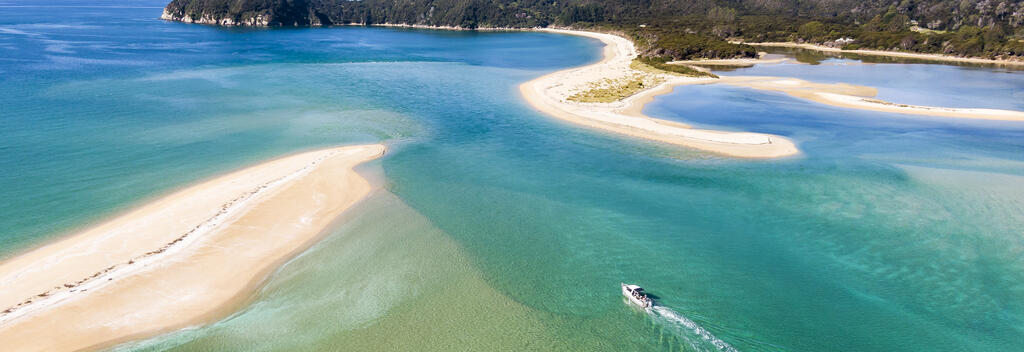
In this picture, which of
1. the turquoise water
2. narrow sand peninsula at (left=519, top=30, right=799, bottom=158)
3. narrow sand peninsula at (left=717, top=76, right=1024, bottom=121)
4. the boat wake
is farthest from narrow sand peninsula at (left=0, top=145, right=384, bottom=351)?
narrow sand peninsula at (left=717, top=76, right=1024, bottom=121)

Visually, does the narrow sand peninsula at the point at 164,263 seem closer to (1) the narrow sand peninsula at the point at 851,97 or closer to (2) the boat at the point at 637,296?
(2) the boat at the point at 637,296

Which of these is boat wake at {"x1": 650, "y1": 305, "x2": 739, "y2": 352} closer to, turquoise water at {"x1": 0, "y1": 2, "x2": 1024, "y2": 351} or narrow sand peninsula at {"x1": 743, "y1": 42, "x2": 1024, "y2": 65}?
turquoise water at {"x1": 0, "y1": 2, "x2": 1024, "y2": 351}

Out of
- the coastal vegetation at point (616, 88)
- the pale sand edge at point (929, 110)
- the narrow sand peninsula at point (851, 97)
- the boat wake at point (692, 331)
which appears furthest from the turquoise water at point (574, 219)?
the coastal vegetation at point (616, 88)

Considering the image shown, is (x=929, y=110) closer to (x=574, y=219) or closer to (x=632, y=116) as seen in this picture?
(x=632, y=116)

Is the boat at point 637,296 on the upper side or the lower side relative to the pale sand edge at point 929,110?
lower

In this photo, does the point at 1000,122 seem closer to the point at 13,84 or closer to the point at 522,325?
the point at 522,325

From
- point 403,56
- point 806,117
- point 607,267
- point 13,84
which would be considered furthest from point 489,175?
point 403,56

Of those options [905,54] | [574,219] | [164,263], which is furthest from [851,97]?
[905,54]
